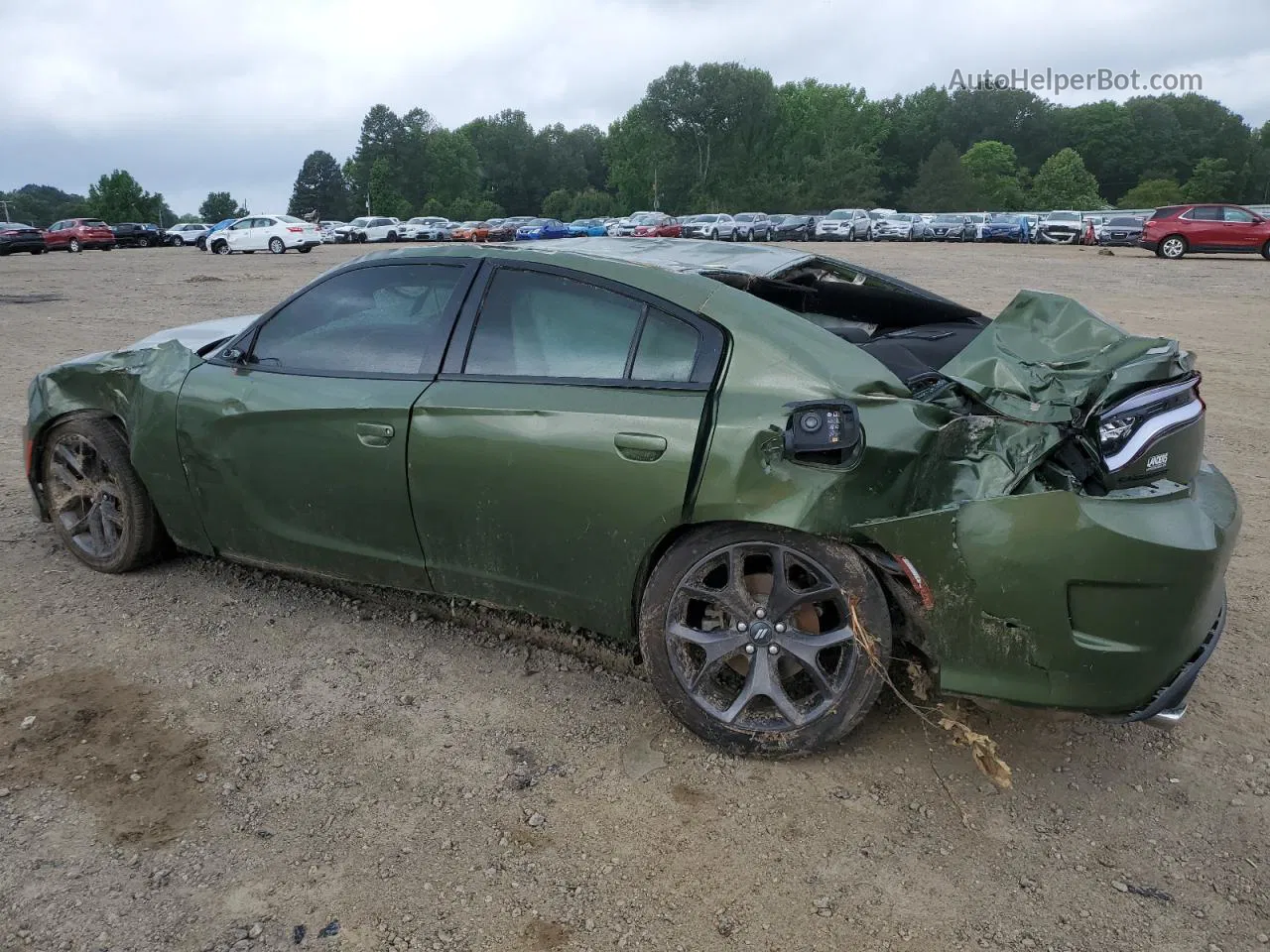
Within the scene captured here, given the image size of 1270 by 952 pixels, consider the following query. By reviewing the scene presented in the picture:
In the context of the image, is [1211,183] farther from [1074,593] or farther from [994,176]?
[1074,593]

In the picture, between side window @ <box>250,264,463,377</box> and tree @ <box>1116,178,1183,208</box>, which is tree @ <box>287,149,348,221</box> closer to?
tree @ <box>1116,178,1183,208</box>

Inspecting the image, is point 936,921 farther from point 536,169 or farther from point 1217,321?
point 536,169

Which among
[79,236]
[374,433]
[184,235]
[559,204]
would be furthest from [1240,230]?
[559,204]

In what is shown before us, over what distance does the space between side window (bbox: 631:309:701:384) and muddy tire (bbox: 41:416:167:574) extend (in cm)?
239

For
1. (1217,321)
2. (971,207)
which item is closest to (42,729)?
(1217,321)

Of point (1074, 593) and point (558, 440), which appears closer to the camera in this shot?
point (1074, 593)

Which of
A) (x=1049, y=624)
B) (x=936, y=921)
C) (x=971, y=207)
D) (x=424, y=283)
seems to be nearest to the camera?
(x=936, y=921)

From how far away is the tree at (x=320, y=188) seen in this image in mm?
110312

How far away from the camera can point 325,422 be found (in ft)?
11.3

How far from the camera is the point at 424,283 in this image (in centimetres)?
356

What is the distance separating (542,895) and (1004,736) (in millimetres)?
1576

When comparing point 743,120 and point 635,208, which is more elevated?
point 743,120

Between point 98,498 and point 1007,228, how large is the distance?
37.1 m

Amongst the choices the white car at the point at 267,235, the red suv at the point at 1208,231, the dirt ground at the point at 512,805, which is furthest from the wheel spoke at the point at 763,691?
the white car at the point at 267,235
